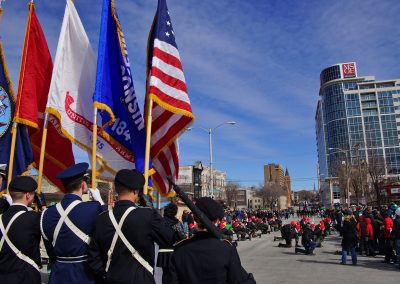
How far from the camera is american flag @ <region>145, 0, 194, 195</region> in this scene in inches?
284

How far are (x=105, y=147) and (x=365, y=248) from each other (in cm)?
1274

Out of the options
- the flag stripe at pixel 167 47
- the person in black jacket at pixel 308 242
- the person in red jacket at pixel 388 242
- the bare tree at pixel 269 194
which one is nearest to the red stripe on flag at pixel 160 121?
the flag stripe at pixel 167 47

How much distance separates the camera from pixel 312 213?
6644 cm

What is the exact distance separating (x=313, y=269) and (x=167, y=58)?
27.3 feet

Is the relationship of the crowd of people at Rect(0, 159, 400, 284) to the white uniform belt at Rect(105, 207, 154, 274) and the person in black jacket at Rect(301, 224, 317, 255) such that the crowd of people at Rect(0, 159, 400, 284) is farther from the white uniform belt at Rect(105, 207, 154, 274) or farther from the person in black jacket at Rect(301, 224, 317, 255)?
the person in black jacket at Rect(301, 224, 317, 255)

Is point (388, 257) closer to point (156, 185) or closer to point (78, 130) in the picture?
point (156, 185)

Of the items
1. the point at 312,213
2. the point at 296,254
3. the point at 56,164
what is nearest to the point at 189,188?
the point at 312,213

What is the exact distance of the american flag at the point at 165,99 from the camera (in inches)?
284

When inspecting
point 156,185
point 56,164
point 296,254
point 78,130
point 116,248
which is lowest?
point 296,254

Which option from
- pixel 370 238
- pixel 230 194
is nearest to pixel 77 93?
pixel 370 238

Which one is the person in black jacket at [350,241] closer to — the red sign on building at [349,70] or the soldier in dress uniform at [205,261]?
the soldier in dress uniform at [205,261]

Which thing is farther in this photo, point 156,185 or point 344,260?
point 344,260

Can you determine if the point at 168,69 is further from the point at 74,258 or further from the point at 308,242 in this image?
the point at 308,242

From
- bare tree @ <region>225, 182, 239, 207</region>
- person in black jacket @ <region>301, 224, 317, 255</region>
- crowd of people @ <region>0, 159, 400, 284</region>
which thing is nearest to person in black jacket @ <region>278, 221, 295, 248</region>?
person in black jacket @ <region>301, 224, 317, 255</region>
